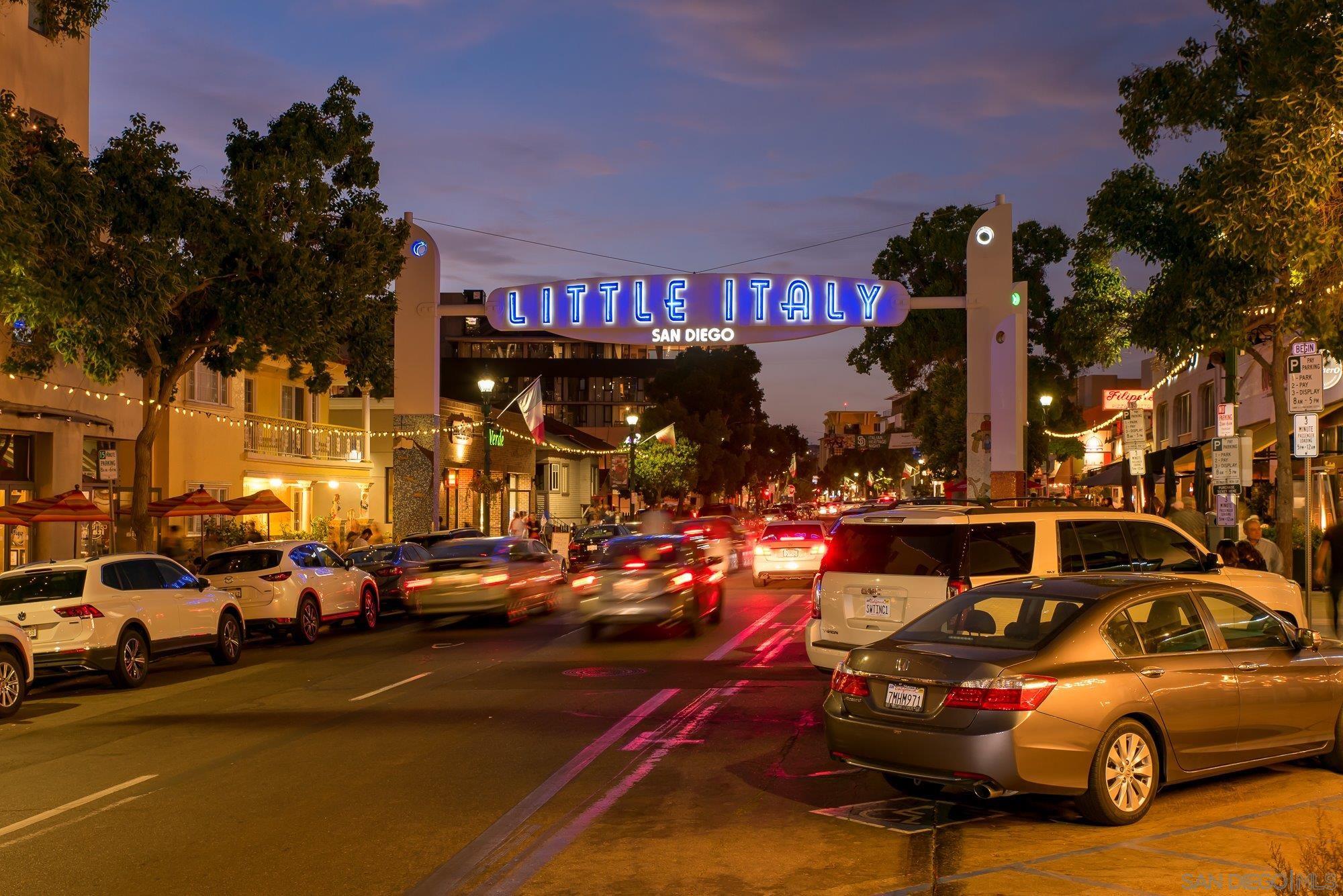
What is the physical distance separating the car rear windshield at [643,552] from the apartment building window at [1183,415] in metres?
31.6

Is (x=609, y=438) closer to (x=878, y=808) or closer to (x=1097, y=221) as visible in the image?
(x=1097, y=221)

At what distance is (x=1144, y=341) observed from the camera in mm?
18891

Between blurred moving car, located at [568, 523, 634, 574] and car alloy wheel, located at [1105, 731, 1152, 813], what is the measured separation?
97.9 ft

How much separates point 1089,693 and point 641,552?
12.5 m

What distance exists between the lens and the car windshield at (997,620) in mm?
8320

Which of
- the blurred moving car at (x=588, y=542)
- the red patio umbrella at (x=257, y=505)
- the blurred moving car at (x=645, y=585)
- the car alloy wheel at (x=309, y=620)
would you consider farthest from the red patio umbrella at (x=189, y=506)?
the blurred moving car at (x=588, y=542)

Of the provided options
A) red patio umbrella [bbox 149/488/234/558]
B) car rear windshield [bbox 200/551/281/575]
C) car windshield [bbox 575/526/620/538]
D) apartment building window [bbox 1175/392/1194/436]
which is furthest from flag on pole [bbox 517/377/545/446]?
apartment building window [bbox 1175/392/1194/436]

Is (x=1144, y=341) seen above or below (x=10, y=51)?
below

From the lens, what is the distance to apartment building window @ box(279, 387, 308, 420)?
40469 millimetres

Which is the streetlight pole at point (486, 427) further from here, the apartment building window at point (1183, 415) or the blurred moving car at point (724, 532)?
the apartment building window at point (1183, 415)

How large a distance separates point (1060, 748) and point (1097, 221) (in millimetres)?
12851

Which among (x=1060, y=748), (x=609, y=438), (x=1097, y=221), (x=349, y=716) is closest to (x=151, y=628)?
(x=349, y=716)

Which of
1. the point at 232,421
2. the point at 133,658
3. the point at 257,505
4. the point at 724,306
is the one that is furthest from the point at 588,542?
the point at 133,658

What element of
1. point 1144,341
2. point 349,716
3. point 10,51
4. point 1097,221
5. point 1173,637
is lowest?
point 349,716
